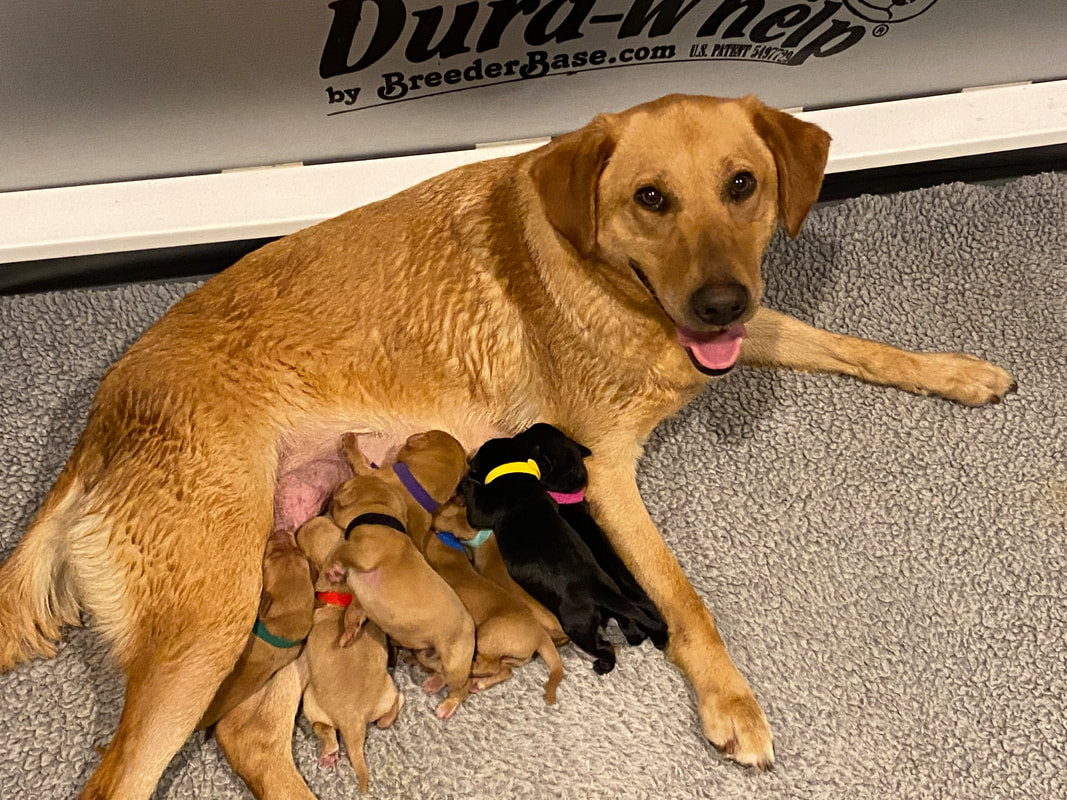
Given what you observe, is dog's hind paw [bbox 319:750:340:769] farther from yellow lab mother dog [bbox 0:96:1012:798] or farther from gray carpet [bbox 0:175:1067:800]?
yellow lab mother dog [bbox 0:96:1012:798]

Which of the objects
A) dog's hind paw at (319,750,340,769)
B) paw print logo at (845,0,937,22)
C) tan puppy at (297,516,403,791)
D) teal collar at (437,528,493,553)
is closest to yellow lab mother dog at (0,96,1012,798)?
tan puppy at (297,516,403,791)

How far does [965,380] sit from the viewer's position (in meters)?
3.23

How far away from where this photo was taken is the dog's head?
91.2 inches

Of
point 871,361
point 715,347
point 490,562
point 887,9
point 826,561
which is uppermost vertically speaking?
point 887,9

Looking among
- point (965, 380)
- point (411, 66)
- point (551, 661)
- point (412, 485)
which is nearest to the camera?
point (551, 661)

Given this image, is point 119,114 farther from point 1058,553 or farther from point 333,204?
point 1058,553

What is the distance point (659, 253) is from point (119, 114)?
2.29 m

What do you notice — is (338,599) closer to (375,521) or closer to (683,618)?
(375,521)

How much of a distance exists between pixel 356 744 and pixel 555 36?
259cm

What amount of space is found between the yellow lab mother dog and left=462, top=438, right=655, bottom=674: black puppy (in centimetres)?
23

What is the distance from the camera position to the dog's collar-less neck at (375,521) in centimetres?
252

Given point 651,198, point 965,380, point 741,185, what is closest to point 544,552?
point 651,198

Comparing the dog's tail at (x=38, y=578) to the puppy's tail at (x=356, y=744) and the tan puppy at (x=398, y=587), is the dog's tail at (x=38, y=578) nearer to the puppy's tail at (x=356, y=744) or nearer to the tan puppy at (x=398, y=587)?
the tan puppy at (x=398, y=587)

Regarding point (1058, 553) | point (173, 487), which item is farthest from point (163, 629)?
point (1058, 553)
